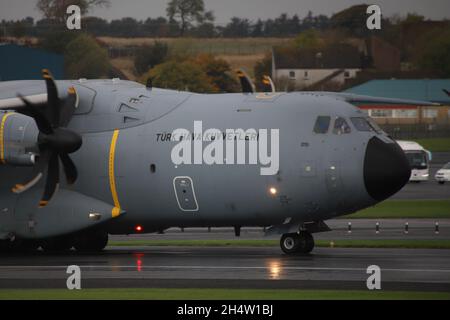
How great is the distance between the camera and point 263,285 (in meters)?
24.5

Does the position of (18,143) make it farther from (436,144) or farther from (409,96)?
(409,96)

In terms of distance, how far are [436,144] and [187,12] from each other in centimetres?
2933

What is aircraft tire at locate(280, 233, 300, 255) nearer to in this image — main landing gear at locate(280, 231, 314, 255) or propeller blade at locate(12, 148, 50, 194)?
main landing gear at locate(280, 231, 314, 255)

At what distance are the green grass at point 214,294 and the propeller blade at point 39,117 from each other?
7532mm

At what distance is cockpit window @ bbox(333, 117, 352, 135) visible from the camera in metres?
30.3

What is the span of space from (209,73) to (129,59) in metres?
6.89

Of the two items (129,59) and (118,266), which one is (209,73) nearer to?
(129,59)

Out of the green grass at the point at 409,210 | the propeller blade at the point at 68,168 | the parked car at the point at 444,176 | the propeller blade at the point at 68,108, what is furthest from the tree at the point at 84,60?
the parked car at the point at 444,176

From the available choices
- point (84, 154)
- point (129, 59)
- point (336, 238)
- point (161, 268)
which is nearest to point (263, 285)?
point (161, 268)

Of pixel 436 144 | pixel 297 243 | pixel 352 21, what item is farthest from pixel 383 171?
pixel 436 144

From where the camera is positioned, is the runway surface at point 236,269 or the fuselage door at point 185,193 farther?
A: the fuselage door at point 185,193

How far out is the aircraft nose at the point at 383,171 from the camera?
29438 millimetres

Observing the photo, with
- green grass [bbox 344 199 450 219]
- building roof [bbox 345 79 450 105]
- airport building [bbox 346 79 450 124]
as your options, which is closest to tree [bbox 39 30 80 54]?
green grass [bbox 344 199 450 219]

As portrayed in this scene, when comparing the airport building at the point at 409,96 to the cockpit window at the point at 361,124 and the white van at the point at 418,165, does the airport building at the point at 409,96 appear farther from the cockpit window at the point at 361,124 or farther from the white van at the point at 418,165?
the cockpit window at the point at 361,124
